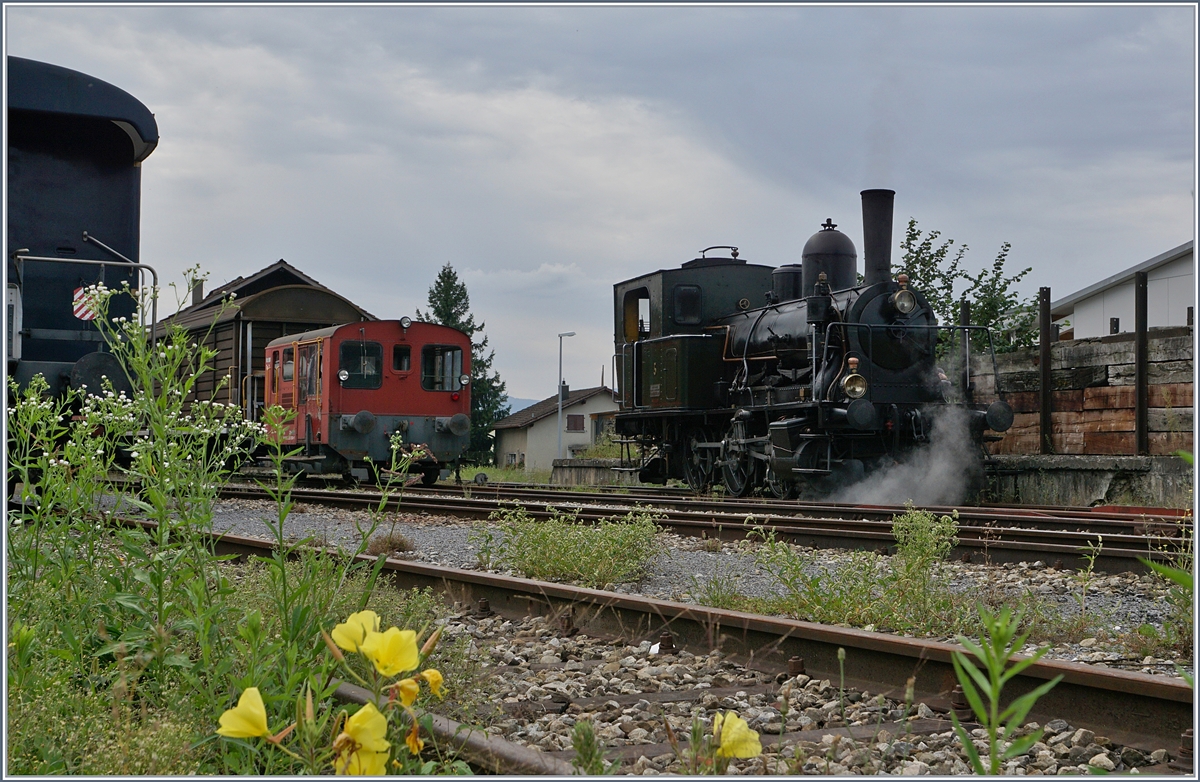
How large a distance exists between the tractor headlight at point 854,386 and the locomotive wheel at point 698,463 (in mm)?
3033

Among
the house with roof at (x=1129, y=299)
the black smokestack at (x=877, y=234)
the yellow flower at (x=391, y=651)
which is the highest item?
the house with roof at (x=1129, y=299)

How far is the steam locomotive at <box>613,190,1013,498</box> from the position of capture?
41.1ft

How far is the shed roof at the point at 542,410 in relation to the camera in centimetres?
5459

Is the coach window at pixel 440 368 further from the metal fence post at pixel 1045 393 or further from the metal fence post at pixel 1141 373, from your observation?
the metal fence post at pixel 1141 373

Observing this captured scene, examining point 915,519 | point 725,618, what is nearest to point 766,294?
point 915,519

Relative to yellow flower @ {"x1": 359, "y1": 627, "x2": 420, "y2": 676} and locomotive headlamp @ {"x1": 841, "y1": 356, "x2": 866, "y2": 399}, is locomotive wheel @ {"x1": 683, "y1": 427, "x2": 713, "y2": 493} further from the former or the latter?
yellow flower @ {"x1": 359, "y1": 627, "x2": 420, "y2": 676}

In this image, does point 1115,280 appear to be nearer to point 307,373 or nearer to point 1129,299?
point 1129,299

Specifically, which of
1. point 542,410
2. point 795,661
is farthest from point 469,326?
point 795,661

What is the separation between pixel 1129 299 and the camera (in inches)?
1152

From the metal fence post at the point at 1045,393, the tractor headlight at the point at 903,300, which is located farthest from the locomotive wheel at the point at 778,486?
the metal fence post at the point at 1045,393

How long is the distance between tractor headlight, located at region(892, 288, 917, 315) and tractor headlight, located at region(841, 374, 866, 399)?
111cm

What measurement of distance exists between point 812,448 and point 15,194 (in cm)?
868

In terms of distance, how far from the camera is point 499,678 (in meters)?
3.66

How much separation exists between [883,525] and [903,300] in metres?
5.23
